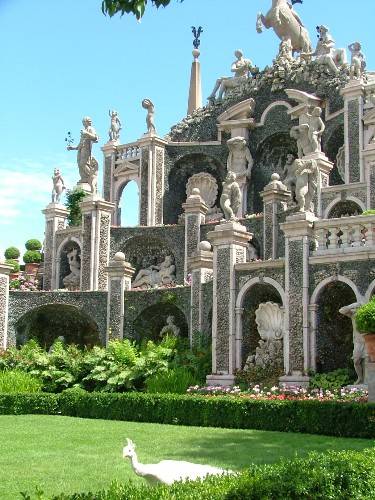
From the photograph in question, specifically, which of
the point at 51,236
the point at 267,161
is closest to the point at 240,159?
the point at 267,161

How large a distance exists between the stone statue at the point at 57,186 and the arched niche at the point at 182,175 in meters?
5.22

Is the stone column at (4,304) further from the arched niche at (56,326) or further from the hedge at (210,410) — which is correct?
the hedge at (210,410)

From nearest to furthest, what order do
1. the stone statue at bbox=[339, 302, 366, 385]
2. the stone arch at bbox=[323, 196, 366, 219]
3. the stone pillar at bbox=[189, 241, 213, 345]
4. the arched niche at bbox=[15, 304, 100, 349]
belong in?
1. the stone statue at bbox=[339, 302, 366, 385]
2. the stone pillar at bbox=[189, 241, 213, 345]
3. the stone arch at bbox=[323, 196, 366, 219]
4. the arched niche at bbox=[15, 304, 100, 349]

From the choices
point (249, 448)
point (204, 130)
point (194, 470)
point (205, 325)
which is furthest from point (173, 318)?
point (194, 470)

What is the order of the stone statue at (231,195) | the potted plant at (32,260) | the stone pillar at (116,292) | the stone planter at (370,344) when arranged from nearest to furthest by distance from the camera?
1. the stone planter at (370,344)
2. the stone statue at (231,195)
3. the stone pillar at (116,292)
4. the potted plant at (32,260)

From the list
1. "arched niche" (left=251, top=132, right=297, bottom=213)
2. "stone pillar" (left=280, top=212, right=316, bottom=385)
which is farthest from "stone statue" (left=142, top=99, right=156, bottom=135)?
"stone pillar" (left=280, top=212, right=316, bottom=385)

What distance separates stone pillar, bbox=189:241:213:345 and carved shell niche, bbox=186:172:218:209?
41.0ft

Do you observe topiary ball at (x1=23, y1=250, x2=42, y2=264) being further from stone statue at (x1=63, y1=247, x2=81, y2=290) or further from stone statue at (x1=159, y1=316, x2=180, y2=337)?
stone statue at (x1=159, y1=316, x2=180, y2=337)

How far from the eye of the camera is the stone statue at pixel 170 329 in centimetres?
3023

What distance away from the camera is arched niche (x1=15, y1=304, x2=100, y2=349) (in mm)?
33344

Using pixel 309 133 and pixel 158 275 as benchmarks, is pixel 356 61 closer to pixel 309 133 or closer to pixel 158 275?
pixel 309 133

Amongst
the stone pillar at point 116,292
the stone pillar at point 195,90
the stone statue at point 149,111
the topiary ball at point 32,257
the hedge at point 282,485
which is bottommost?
the hedge at point 282,485

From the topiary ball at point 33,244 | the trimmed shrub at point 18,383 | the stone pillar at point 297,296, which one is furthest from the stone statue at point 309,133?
the topiary ball at point 33,244

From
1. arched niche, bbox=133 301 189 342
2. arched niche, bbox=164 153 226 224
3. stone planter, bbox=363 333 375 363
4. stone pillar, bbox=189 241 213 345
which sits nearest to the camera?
stone planter, bbox=363 333 375 363
